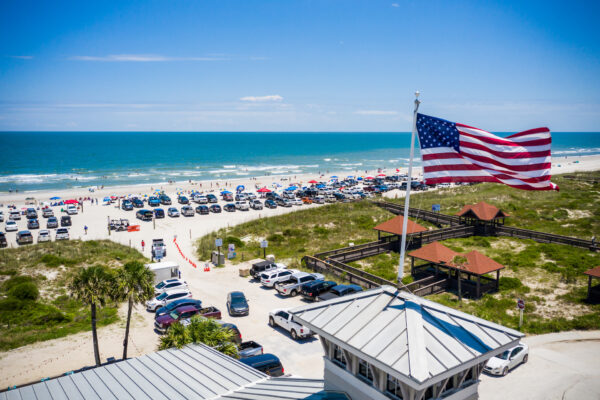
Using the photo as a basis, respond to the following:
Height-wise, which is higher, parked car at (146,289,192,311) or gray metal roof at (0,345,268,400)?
gray metal roof at (0,345,268,400)

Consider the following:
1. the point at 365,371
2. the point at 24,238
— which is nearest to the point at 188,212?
the point at 24,238

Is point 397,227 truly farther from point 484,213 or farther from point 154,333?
point 154,333

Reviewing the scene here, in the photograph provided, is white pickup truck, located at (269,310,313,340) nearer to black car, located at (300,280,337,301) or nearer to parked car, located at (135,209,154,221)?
black car, located at (300,280,337,301)

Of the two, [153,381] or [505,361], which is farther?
[505,361]

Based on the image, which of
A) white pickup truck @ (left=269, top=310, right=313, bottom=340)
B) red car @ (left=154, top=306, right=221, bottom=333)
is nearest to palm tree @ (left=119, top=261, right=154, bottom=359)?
red car @ (left=154, top=306, right=221, bottom=333)

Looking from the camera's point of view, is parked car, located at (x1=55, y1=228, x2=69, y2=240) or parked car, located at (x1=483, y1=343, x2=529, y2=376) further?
parked car, located at (x1=55, y1=228, x2=69, y2=240)

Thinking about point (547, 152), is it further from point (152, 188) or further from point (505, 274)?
point (152, 188)
